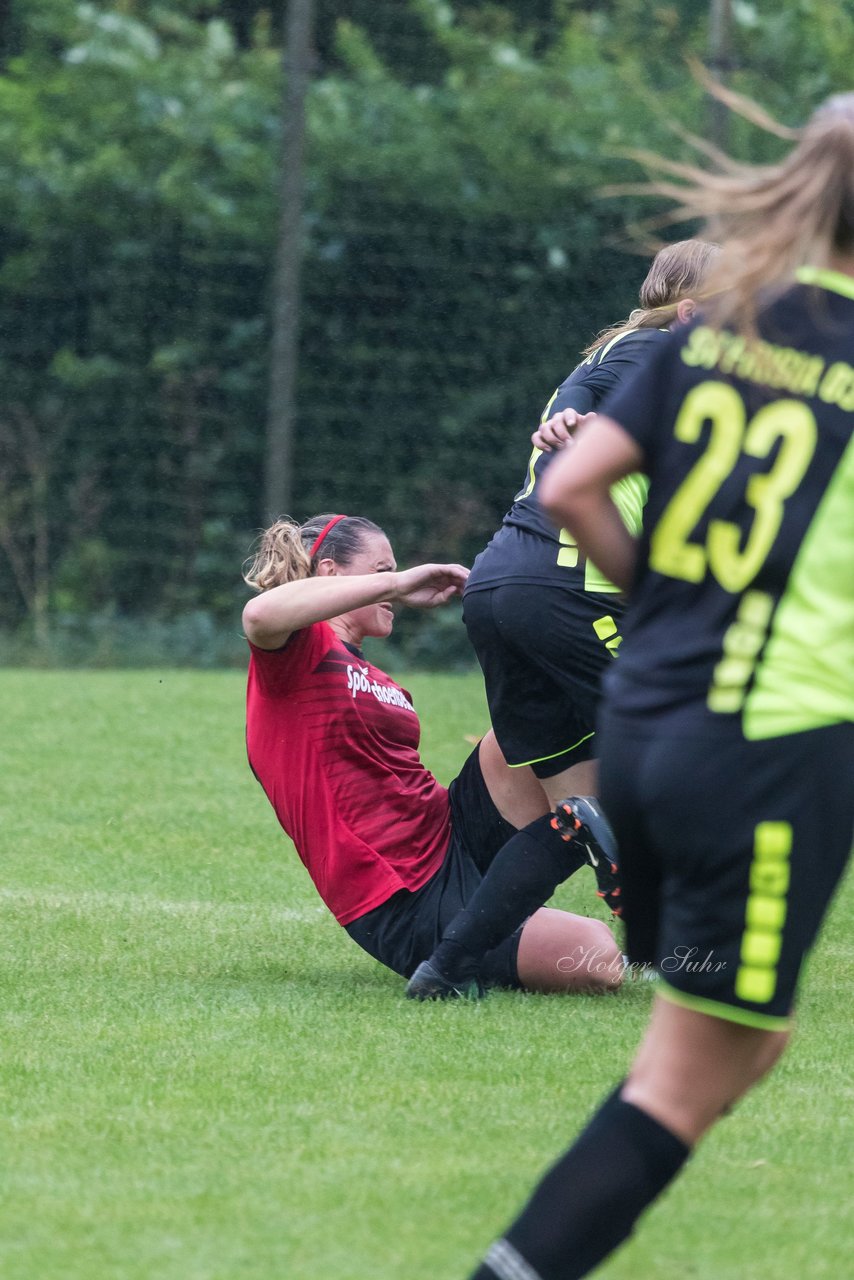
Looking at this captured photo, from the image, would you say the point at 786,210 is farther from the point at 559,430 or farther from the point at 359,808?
the point at 359,808

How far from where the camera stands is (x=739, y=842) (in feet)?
6.51

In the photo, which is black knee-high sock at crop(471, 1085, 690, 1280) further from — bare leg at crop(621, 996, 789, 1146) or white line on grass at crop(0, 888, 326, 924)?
white line on grass at crop(0, 888, 326, 924)

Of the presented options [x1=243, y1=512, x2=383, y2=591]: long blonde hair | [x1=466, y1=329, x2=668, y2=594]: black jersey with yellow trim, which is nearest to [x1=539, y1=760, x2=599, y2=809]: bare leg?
[x1=466, y1=329, x2=668, y2=594]: black jersey with yellow trim

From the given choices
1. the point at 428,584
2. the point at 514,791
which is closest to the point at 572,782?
the point at 514,791

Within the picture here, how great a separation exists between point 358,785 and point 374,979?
501mm

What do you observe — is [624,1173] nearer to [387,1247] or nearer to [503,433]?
[387,1247]

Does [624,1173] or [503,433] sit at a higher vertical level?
[624,1173]

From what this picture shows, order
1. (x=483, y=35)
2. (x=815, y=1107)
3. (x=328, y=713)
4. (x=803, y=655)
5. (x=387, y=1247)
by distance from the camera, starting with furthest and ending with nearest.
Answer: (x=483, y=35) < (x=328, y=713) < (x=815, y=1107) < (x=387, y=1247) < (x=803, y=655)

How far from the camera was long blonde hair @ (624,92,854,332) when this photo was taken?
6.56 ft

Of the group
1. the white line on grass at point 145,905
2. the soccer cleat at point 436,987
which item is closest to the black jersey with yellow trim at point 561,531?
the soccer cleat at point 436,987

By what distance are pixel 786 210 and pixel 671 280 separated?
2.24 metres

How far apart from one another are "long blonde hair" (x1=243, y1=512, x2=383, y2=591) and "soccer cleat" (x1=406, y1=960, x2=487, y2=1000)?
929mm

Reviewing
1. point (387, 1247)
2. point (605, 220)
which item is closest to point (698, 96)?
point (605, 220)

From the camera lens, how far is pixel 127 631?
11.2m
